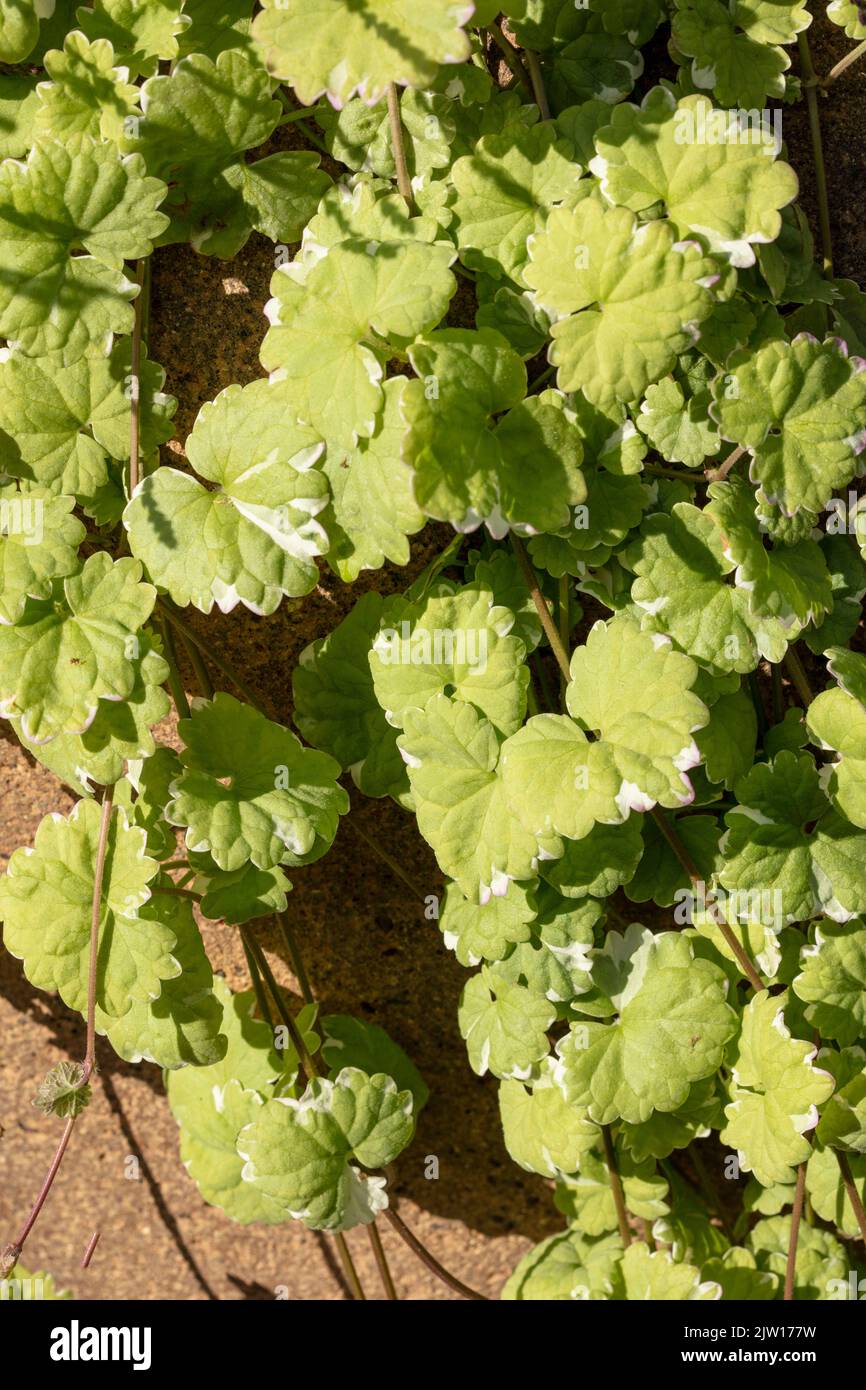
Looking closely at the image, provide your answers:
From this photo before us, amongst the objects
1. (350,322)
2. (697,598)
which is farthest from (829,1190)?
(350,322)

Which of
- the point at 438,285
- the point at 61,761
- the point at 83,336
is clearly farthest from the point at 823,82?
the point at 61,761

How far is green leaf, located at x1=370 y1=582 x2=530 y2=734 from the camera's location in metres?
1.34

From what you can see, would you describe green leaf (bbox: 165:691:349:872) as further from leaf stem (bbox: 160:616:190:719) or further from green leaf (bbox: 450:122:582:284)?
green leaf (bbox: 450:122:582:284)

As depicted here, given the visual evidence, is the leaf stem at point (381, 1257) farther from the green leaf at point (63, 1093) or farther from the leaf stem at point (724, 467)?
the leaf stem at point (724, 467)

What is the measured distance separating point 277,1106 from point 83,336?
1.04 meters

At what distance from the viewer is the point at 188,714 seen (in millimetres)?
1527

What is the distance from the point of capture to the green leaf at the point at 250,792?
4.51ft

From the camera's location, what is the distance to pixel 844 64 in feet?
4.54

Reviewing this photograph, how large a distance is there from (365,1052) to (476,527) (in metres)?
0.94

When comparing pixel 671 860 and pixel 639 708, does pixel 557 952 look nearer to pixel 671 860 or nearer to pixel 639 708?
pixel 671 860

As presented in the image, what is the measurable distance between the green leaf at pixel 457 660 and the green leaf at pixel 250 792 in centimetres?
14

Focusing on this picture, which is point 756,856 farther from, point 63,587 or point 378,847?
point 63,587

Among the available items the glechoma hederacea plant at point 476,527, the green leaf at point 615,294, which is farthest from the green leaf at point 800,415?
the green leaf at point 615,294

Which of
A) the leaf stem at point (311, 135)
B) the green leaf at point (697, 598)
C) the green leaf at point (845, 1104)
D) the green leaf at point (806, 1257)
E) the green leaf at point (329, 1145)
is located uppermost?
the leaf stem at point (311, 135)
